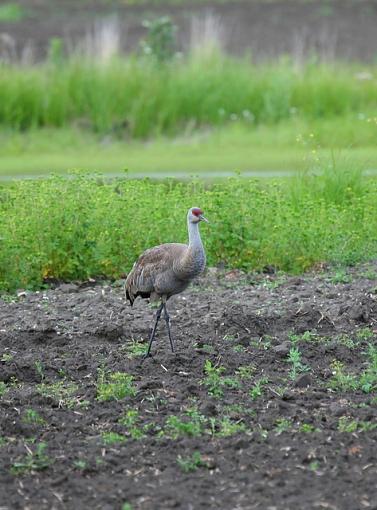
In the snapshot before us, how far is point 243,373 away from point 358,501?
2030 mm

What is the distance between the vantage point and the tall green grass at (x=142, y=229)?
10914 millimetres

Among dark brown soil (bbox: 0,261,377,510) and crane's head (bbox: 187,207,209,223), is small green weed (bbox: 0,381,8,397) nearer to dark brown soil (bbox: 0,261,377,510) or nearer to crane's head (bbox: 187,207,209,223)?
dark brown soil (bbox: 0,261,377,510)

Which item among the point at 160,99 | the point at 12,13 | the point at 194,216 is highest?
the point at 12,13

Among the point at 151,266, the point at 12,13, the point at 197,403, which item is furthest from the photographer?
the point at 12,13

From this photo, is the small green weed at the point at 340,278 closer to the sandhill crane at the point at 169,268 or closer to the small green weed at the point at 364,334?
the small green weed at the point at 364,334

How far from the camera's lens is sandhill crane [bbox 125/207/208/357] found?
8.14 meters

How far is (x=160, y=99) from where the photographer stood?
21.5m

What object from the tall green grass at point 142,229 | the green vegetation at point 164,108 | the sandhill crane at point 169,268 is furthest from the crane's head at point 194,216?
the green vegetation at point 164,108

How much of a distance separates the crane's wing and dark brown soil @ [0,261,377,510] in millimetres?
380

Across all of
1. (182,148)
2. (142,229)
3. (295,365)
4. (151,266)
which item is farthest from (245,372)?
(182,148)

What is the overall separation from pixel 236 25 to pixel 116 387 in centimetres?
2389

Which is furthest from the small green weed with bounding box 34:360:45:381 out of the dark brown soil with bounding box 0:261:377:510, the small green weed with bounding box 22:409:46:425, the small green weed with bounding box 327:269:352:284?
the small green weed with bounding box 327:269:352:284

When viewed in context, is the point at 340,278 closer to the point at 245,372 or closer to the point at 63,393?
the point at 245,372

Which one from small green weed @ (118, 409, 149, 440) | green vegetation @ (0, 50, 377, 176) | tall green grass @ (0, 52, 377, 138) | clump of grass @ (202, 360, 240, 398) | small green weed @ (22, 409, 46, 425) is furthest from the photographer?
tall green grass @ (0, 52, 377, 138)
